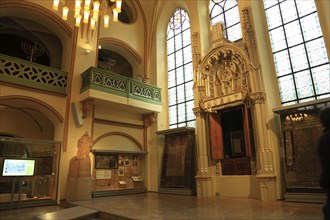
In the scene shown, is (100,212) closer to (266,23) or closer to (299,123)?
(299,123)

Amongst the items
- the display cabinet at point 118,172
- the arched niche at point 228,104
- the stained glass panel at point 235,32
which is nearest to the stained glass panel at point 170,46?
the arched niche at point 228,104

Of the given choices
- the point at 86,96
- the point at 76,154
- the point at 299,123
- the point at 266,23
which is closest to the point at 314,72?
the point at 299,123

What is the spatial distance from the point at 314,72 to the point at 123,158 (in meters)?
7.80

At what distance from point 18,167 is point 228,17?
919 cm

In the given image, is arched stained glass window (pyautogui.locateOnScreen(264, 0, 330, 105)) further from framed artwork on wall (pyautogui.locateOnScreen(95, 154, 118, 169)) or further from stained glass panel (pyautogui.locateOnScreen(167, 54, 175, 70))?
framed artwork on wall (pyautogui.locateOnScreen(95, 154, 118, 169))

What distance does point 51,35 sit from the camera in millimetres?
11281

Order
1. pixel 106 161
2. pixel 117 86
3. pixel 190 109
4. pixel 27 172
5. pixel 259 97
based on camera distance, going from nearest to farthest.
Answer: pixel 27 172 < pixel 259 97 < pixel 117 86 < pixel 106 161 < pixel 190 109

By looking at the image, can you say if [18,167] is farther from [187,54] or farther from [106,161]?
[187,54]

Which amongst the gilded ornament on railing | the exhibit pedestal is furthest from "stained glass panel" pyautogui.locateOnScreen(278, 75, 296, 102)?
the gilded ornament on railing

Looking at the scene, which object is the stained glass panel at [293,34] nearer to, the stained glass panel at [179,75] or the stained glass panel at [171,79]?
the stained glass panel at [179,75]

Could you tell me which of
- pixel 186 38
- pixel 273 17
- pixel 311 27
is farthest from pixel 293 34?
pixel 186 38

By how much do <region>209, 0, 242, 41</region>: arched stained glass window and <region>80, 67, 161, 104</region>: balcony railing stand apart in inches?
154

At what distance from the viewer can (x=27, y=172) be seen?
22.8 ft

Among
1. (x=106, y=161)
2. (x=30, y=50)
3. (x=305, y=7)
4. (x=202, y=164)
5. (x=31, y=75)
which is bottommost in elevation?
(x=202, y=164)
